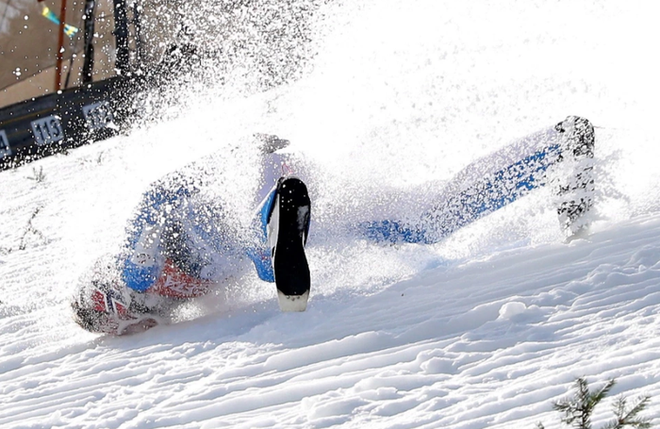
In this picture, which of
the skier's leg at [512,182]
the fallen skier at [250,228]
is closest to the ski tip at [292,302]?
the fallen skier at [250,228]

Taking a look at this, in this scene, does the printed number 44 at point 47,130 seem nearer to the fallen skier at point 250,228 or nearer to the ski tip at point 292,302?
the fallen skier at point 250,228

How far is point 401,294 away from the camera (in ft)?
9.29

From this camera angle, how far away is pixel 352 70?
5699mm

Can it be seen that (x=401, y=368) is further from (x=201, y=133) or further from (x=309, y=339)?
(x=201, y=133)

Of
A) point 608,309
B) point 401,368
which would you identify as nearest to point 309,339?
point 401,368

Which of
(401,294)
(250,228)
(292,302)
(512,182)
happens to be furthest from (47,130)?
(512,182)

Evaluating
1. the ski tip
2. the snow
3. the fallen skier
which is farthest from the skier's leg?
the ski tip

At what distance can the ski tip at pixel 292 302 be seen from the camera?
2705 mm

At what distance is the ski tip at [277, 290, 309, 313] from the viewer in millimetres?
2705

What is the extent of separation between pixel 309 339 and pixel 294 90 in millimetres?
4694

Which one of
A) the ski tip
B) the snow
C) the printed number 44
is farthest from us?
the printed number 44

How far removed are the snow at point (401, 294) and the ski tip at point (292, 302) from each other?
61 millimetres

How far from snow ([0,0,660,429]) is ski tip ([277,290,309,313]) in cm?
6

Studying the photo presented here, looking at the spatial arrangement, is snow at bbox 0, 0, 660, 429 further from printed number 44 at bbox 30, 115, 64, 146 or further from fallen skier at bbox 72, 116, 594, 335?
printed number 44 at bbox 30, 115, 64, 146
